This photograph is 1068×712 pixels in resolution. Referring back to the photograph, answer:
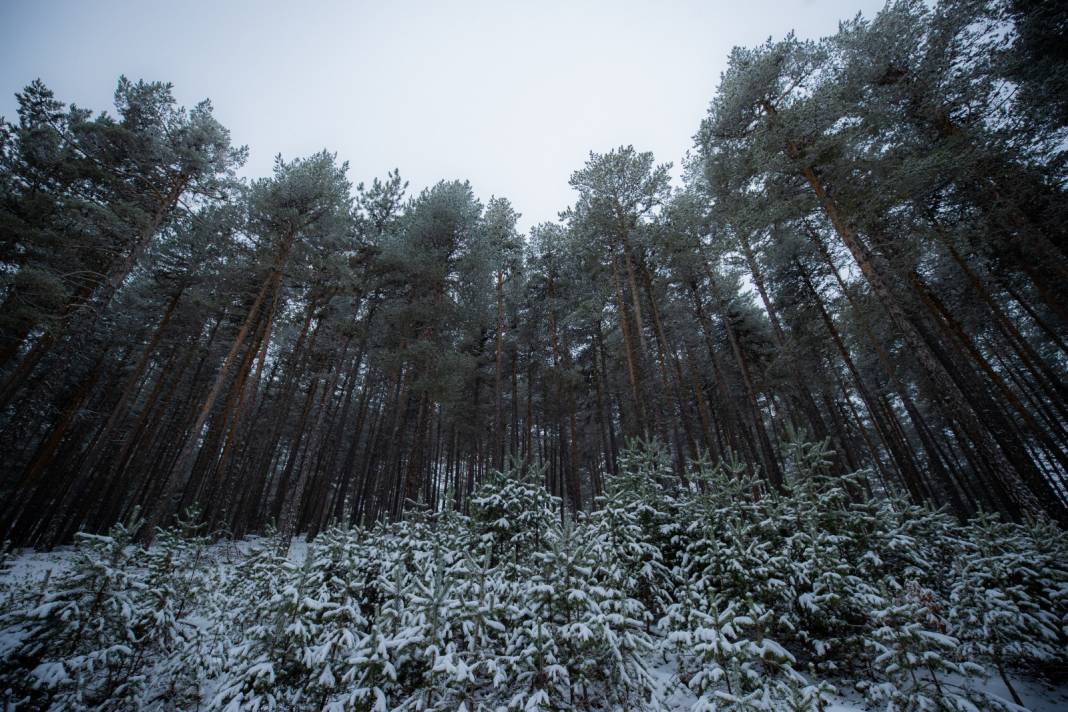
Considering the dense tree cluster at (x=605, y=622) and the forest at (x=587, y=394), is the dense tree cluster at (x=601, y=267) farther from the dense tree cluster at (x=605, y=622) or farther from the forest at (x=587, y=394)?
the dense tree cluster at (x=605, y=622)

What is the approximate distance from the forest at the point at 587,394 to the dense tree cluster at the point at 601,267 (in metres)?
0.15

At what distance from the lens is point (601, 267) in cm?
1823

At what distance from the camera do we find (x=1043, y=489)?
821cm

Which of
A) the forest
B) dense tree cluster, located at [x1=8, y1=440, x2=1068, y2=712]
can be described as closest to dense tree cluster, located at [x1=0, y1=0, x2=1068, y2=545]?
the forest

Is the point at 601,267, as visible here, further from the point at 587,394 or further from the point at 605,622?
the point at 605,622

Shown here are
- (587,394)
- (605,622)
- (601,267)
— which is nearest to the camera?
(605,622)

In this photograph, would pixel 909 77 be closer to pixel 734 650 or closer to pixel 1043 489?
pixel 1043 489

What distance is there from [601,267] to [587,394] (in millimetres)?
10589

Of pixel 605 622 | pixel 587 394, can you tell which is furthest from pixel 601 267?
pixel 605 622

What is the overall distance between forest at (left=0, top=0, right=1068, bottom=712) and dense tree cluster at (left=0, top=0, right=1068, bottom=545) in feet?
0.49

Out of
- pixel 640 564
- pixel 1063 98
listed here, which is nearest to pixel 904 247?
pixel 1063 98

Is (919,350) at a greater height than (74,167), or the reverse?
(74,167)

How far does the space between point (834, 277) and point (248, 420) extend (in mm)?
29918

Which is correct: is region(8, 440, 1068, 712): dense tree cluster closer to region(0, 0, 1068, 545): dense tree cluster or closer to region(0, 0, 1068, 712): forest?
region(0, 0, 1068, 712): forest
